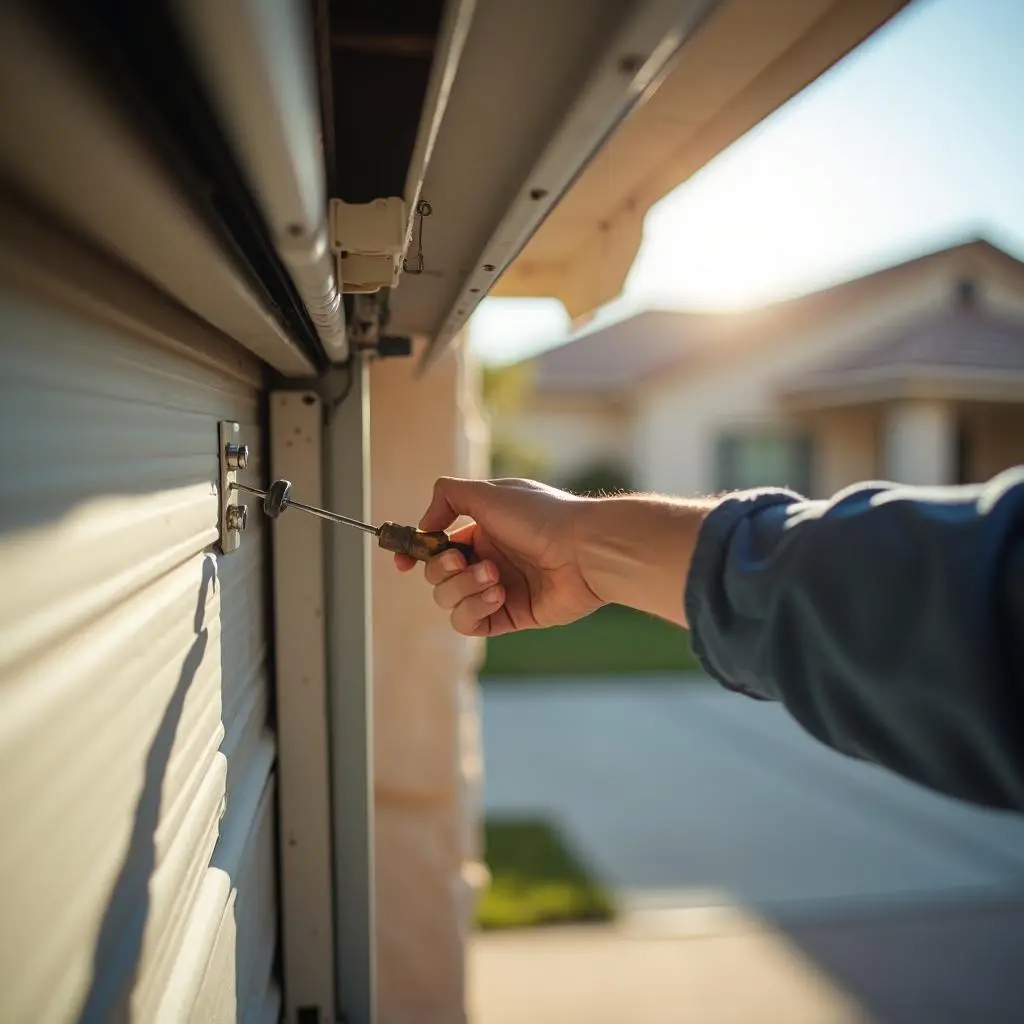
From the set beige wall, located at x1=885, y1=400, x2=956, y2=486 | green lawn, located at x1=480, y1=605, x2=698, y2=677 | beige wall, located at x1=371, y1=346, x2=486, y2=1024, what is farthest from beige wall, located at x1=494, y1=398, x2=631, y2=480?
beige wall, located at x1=371, y1=346, x2=486, y2=1024

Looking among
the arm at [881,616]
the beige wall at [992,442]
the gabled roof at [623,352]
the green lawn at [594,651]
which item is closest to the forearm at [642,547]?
the arm at [881,616]

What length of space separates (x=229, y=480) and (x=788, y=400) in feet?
49.2

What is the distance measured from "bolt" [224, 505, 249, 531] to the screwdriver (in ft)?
0.11

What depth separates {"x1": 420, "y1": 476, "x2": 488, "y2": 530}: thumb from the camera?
6.09 ft

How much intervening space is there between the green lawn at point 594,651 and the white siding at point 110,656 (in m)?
8.67

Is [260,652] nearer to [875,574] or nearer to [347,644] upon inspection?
[347,644]

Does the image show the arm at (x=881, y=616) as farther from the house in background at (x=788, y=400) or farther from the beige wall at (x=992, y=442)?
the beige wall at (x=992, y=442)

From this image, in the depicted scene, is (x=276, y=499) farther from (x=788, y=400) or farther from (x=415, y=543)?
(x=788, y=400)

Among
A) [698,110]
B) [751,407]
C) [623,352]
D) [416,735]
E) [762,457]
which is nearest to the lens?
[698,110]

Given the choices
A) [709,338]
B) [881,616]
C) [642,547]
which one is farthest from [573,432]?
[881,616]

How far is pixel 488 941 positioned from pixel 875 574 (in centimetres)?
379

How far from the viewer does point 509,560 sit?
1931 millimetres

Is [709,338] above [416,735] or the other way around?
above

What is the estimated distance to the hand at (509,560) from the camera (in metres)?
1.74
